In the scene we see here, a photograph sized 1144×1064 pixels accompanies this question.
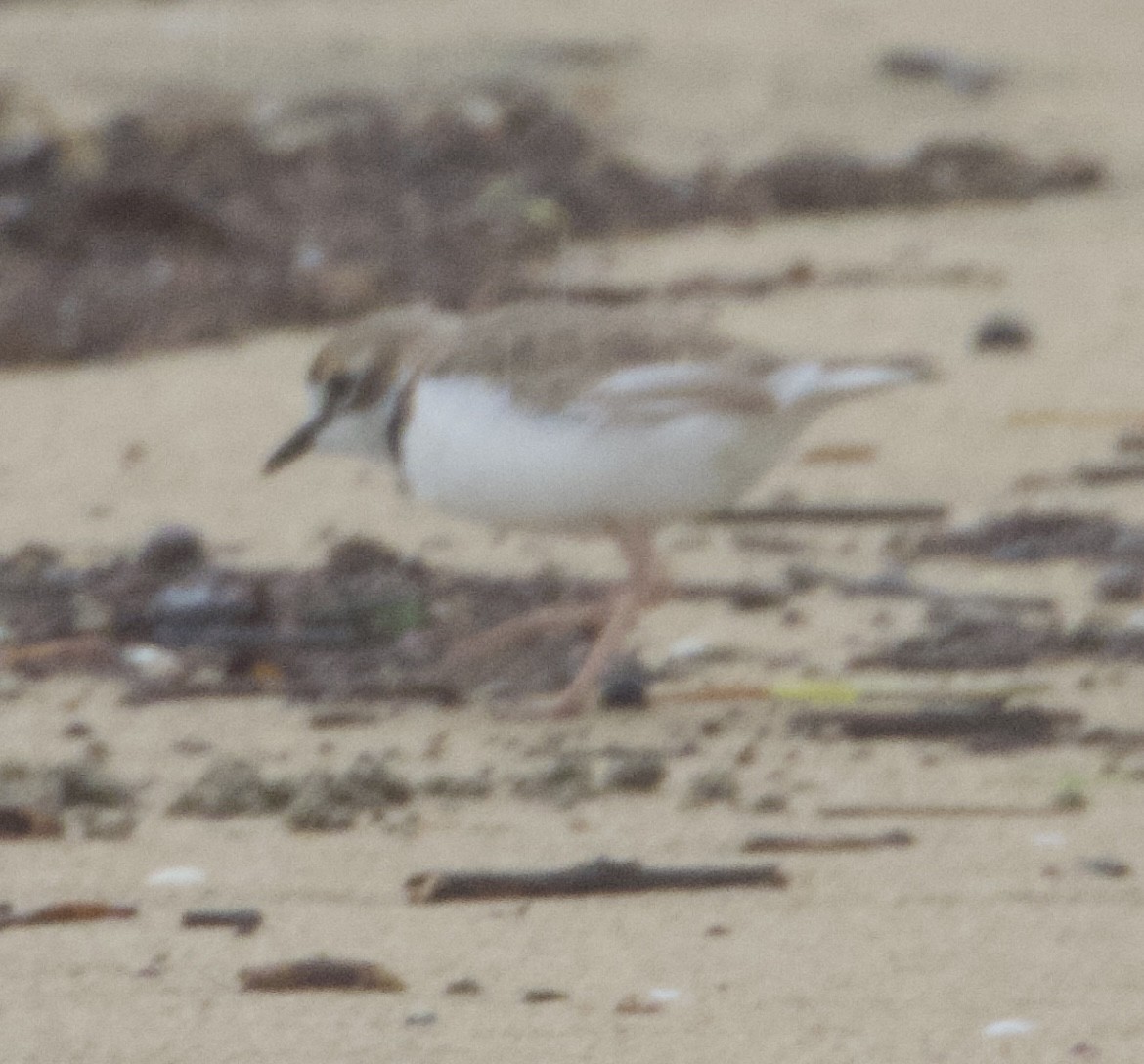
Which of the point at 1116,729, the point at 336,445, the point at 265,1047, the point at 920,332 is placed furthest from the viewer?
the point at 920,332

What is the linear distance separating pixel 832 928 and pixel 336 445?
2.09 meters

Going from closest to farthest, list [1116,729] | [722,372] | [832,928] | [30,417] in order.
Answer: [832,928] < [1116,729] < [722,372] < [30,417]

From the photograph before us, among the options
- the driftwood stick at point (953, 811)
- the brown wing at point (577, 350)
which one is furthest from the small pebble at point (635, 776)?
the brown wing at point (577, 350)

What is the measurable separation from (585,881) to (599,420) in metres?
1.27

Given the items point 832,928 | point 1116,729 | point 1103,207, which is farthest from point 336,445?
point 1103,207

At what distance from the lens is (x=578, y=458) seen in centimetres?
512

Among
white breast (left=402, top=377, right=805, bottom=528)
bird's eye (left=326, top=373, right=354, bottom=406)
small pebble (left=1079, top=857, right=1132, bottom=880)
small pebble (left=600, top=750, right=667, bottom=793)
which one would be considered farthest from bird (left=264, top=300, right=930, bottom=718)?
small pebble (left=1079, top=857, right=1132, bottom=880)

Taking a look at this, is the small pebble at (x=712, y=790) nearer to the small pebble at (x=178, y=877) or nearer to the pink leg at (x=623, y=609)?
the pink leg at (x=623, y=609)

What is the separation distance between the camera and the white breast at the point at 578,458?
16.8 feet

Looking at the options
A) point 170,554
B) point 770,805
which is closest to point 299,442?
point 170,554

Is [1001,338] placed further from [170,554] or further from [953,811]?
[953,811]

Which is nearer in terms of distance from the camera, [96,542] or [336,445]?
[336,445]

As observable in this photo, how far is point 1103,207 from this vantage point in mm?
10266

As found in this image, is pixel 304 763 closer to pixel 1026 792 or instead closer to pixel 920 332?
pixel 1026 792
